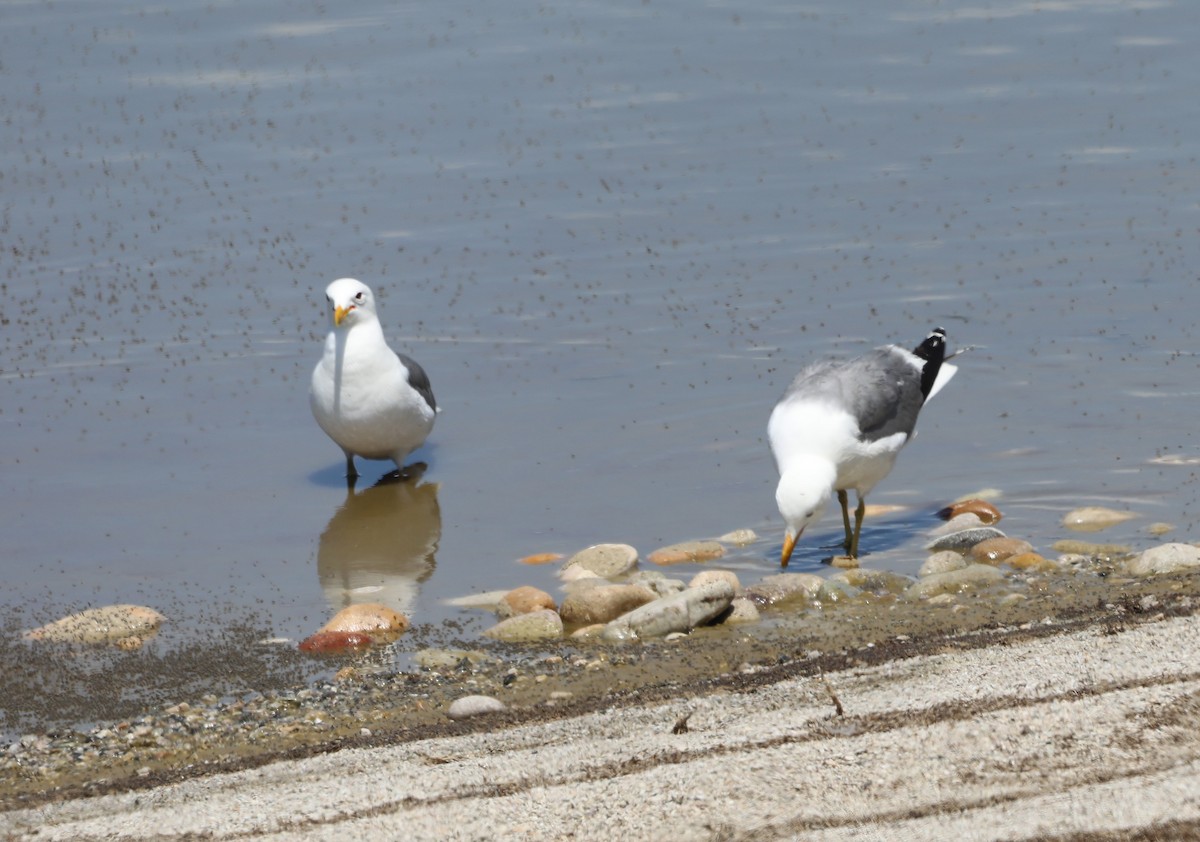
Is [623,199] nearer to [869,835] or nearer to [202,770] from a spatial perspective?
[202,770]

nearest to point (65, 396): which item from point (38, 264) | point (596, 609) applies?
point (38, 264)

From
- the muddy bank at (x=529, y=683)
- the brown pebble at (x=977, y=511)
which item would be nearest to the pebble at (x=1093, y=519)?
the brown pebble at (x=977, y=511)

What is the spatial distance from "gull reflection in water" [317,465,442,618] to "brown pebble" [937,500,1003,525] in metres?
3.31

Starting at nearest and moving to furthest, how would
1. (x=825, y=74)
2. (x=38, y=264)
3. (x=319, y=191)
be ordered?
1. (x=38, y=264)
2. (x=319, y=191)
3. (x=825, y=74)

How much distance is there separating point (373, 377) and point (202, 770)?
5.44 metres

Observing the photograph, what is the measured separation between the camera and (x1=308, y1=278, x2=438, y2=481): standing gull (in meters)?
12.5

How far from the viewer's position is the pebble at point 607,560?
10570mm

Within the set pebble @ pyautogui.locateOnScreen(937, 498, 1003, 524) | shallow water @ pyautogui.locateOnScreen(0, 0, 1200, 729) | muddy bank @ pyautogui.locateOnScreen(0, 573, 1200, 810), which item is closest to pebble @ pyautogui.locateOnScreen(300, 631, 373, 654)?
muddy bank @ pyautogui.locateOnScreen(0, 573, 1200, 810)

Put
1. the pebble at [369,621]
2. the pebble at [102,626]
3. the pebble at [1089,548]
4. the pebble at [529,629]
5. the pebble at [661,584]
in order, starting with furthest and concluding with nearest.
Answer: the pebble at [1089,548] < the pebble at [661,584] < the pebble at [102,626] < the pebble at [369,621] < the pebble at [529,629]

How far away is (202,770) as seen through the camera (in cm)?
→ 743

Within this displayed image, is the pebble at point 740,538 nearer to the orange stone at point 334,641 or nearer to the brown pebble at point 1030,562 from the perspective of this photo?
the brown pebble at point 1030,562

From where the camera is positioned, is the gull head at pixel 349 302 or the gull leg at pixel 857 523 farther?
the gull head at pixel 349 302

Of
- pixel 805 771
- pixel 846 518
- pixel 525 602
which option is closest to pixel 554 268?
pixel 846 518

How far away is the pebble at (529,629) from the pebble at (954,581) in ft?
6.53
